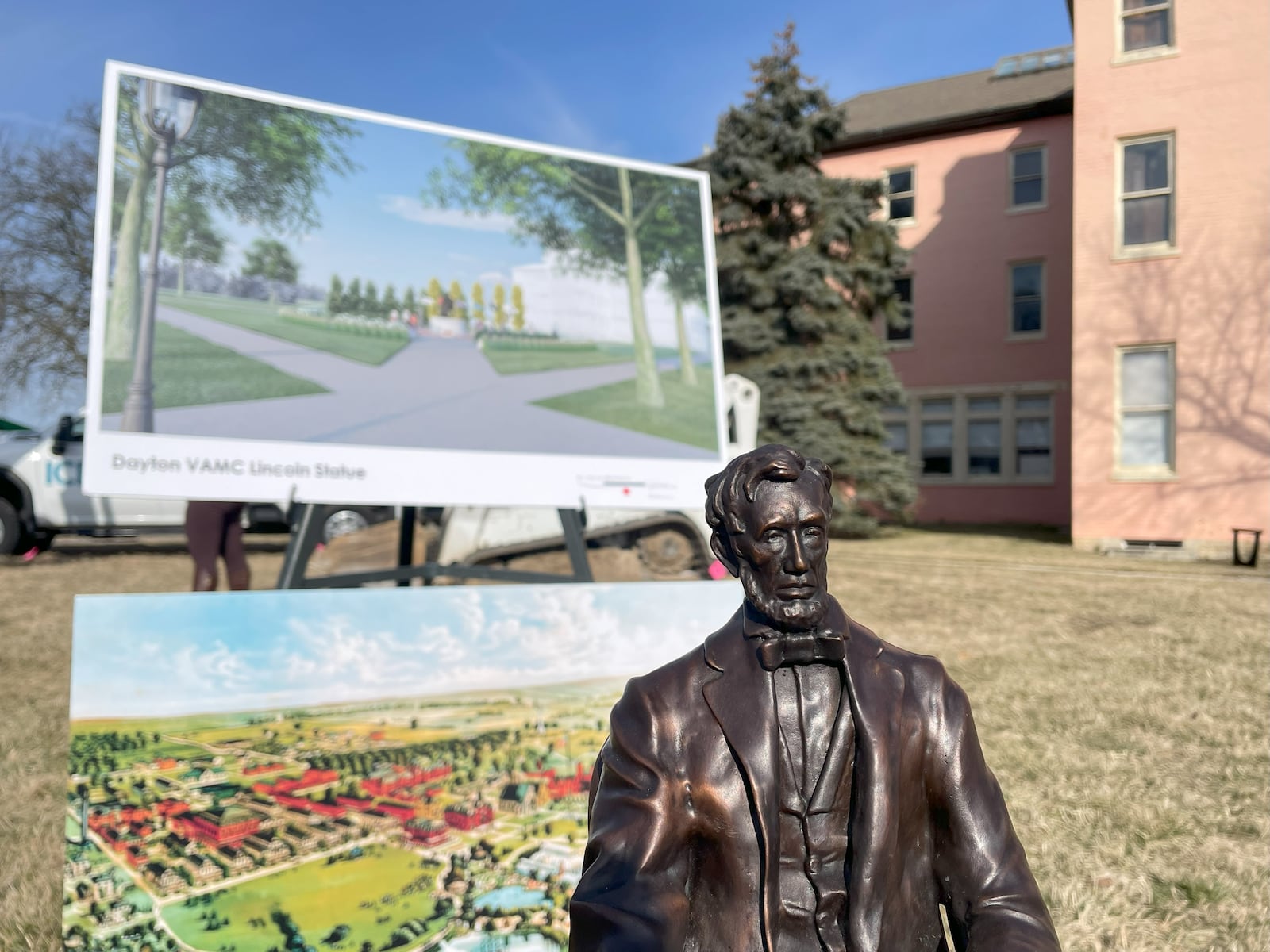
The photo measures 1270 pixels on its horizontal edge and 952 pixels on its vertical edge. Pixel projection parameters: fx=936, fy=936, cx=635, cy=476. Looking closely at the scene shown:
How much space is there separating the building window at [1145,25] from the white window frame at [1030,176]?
18.8ft

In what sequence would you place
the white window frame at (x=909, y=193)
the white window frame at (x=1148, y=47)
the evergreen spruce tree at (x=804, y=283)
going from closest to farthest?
the white window frame at (x=1148, y=47) < the evergreen spruce tree at (x=804, y=283) < the white window frame at (x=909, y=193)

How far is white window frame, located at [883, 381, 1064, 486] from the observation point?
20.0 m

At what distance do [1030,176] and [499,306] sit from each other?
18.4 meters

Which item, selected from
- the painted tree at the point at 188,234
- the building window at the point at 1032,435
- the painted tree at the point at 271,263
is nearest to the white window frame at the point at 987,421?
the building window at the point at 1032,435

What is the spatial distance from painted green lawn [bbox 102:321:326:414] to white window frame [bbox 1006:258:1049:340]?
1862 centimetres

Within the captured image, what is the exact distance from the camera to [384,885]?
2945mm

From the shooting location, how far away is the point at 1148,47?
14.1m

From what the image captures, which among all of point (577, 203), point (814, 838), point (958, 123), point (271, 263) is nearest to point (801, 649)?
point (814, 838)

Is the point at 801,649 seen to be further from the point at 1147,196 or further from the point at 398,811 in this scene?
the point at 1147,196

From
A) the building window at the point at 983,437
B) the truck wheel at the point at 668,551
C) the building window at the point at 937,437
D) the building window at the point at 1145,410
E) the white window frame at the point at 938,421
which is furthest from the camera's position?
the building window at the point at 937,437

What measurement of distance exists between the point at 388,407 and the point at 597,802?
11.8 ft

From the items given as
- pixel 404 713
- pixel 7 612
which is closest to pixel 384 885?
pixel 404 713

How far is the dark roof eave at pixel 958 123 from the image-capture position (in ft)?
64.2

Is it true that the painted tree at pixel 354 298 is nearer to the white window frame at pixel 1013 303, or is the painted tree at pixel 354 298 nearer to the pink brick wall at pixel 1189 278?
the pink brick wall at pixel 1189 278
